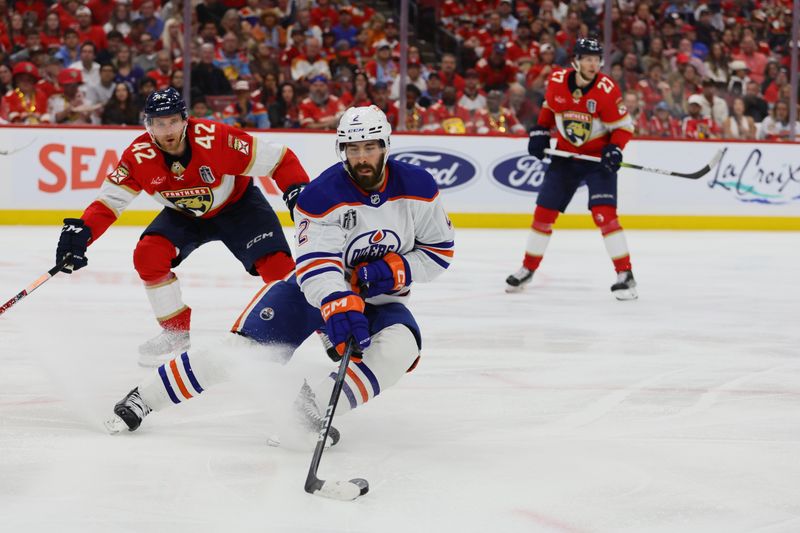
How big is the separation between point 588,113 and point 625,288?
36.1 inches

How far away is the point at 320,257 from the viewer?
2695 millimetres

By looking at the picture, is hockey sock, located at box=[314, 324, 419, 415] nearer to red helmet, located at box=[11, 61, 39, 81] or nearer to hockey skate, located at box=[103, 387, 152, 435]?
hockey skate, located at box=[103, 387, 152, 435]

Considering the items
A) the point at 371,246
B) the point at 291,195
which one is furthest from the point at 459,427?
the point at 291,195

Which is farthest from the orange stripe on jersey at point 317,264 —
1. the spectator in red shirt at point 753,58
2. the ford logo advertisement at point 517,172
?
the spectator in red shirt at point 753,58

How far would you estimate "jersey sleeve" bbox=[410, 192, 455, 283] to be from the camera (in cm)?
285

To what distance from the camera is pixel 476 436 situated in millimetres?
2934

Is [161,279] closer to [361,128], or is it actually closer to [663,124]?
[361,128]

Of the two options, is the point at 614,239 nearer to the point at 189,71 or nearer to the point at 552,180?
the point at 552,180

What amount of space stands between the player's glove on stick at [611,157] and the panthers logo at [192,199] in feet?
8.12

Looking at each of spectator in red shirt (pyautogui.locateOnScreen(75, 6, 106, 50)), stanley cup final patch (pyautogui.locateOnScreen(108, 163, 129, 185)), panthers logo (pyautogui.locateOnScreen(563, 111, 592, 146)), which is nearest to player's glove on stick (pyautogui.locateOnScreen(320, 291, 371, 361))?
stanley cup final patch (pyautogui.locateOnScreen(108, 163, 129, 185))

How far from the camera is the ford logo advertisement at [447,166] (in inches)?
350

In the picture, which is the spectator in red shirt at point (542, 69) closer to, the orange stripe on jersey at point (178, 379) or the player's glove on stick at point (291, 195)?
the player's glove on stick at point (291, 195)

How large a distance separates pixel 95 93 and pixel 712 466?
22.0ft

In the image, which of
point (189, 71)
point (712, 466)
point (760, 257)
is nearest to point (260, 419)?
point (712, 466)
